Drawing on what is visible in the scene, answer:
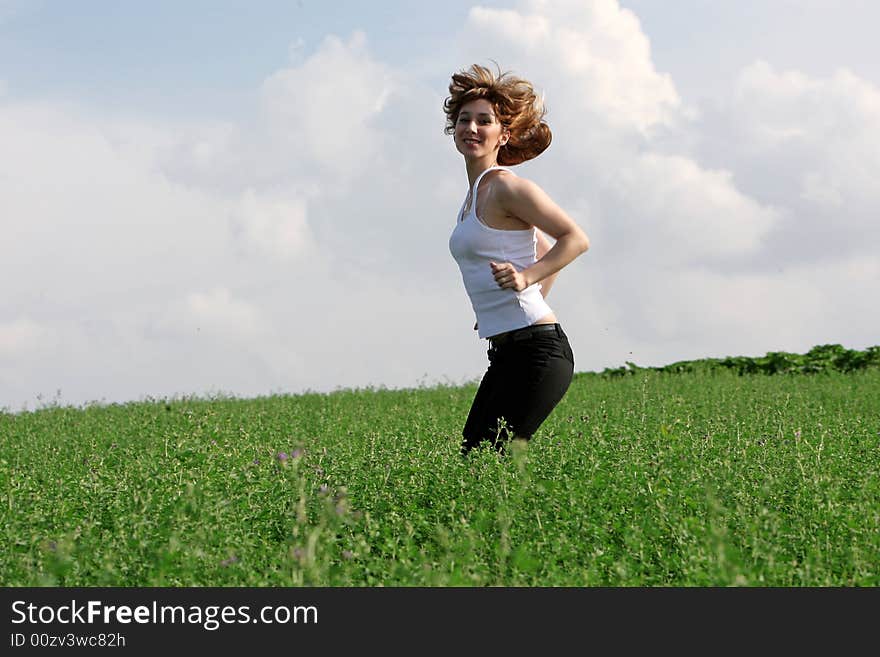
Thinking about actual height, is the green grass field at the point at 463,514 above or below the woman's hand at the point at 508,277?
below

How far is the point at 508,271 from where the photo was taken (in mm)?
4938

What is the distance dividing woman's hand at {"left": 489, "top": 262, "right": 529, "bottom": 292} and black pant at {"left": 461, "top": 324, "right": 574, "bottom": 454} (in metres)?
0.25

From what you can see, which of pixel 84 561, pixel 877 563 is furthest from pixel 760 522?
pixel 84 561

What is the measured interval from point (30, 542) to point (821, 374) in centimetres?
1468

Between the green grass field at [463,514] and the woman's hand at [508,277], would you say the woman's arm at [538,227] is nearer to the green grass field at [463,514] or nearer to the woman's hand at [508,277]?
the woman's hand at [508,277]

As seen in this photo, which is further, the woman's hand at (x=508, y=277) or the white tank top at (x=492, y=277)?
the white tank top at (x=492, y=277)

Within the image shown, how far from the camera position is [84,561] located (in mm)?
4055

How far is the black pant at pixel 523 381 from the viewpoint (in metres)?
5.05

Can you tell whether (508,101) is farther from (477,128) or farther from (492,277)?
(492,277)

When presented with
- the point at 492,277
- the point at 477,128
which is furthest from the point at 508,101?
the point at 492,277

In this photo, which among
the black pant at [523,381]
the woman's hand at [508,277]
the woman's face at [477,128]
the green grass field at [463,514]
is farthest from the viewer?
Result: the woman's face at [477,128]

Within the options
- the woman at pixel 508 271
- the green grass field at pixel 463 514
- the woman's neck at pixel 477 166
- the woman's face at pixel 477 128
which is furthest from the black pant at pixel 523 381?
the woman's face at pixel 477 128

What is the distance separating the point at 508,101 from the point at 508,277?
1.11 meters

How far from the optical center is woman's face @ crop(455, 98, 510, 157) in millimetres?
5402
